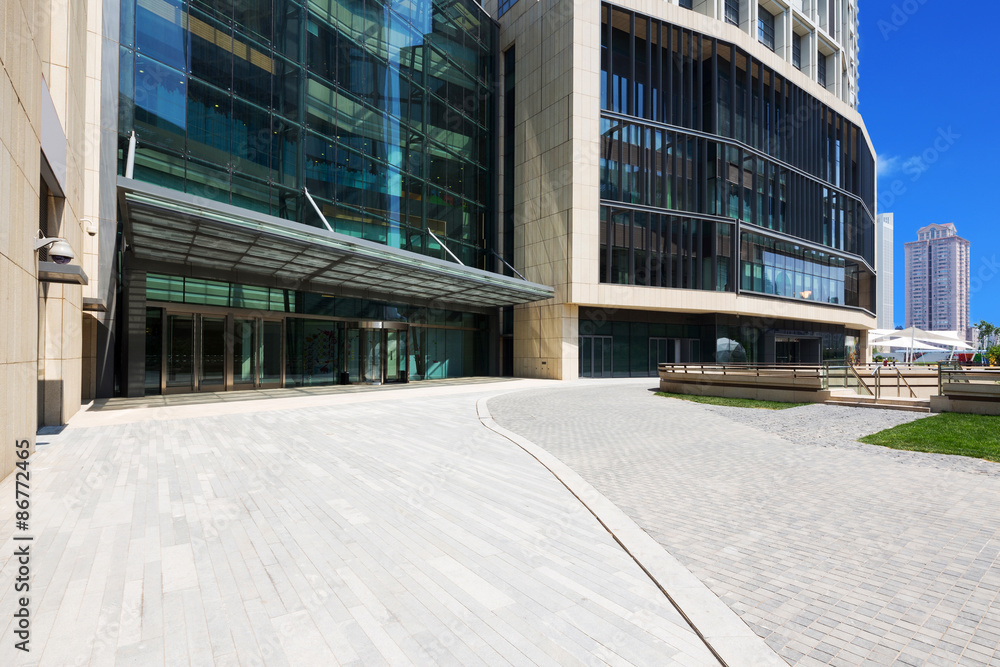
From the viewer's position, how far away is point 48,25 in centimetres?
1022

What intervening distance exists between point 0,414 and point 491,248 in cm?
3015

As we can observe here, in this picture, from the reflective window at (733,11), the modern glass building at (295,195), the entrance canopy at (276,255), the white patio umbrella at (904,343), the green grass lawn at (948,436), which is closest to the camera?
the green grass lawn at (948,436)

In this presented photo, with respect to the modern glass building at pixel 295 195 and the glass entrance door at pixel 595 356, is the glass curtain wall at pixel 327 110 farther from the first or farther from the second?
the glass entrance door at pixel 595 356

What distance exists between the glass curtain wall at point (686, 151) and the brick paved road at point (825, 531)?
2256cm

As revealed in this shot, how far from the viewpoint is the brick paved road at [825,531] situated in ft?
10.9

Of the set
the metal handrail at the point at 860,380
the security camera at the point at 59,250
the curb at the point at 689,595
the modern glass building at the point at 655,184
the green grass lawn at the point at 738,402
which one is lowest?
the green grass lawn at the point at 738,402

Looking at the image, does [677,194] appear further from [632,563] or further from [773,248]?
[632,563]

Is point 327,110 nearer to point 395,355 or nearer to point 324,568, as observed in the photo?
point 395,355

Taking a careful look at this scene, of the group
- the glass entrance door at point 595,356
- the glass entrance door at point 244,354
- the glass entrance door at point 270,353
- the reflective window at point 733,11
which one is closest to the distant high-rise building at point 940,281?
the reflective window at point 733,11

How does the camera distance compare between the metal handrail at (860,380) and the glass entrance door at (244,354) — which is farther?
the glass entrance door at (244,354)

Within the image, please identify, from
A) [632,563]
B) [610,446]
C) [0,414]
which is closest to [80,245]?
[0,414]

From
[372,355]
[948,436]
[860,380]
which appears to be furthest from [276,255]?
[860,380]

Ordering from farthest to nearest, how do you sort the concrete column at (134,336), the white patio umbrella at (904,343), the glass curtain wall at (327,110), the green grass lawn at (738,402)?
the white patio umbrella at (904,343), the glass curtain wall at (327,110), the concrete column at (134,336), the green grass lawn at (738,402)

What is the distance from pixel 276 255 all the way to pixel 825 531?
60.1ft
